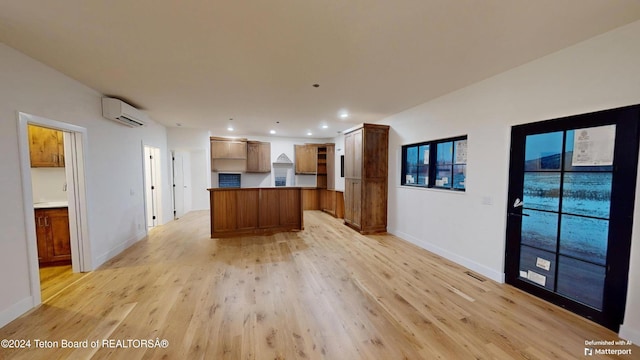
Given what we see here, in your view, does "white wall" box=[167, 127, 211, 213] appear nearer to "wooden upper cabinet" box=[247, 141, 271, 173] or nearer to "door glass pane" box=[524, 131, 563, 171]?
"wooden upper cabinet" box=[247, 141, 271, 173]

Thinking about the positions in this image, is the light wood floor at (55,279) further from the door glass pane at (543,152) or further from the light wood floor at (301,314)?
the door glass pane at (543,152)

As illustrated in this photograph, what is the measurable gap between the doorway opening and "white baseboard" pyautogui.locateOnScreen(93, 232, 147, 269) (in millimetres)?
1087

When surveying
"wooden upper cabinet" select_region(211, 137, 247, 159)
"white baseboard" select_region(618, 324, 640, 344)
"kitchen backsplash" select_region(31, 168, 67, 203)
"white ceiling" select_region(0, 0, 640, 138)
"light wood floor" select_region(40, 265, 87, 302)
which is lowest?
"light wood floor" select_region(40, 265, 87, 302)

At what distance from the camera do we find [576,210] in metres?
2.25

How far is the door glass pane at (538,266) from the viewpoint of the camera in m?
2.44

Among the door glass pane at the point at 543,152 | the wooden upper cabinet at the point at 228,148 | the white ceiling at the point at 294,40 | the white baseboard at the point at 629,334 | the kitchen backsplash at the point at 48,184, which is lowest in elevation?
the white baseboard at the point at 629,334

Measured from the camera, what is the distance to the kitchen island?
4.81m

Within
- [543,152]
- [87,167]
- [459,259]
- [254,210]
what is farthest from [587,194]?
[87,167]

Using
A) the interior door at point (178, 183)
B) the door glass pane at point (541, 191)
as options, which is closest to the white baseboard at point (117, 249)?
the interior door at point (178, 183)

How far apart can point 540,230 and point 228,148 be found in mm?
7391

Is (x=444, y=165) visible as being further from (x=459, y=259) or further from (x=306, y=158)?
(x=306, y=158)

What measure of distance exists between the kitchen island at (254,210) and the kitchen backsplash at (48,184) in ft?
7.33

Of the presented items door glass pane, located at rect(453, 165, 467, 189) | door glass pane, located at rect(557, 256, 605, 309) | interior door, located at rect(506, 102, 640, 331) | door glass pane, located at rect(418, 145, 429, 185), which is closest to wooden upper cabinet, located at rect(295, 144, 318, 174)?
door glass pane, located at rect(418, 145, 429, 185)

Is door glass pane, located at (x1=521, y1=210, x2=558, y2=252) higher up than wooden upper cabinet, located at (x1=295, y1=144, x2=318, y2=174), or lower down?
lower down
